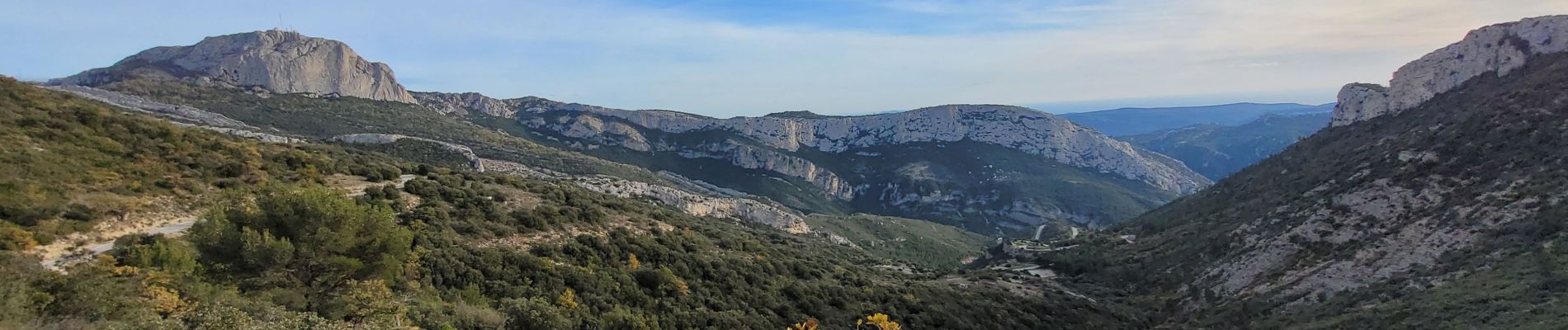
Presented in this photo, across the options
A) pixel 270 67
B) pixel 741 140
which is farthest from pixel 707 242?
pixel 741 140

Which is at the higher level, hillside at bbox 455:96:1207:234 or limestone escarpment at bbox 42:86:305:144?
limestone escarpment at bbox 42:86:305:144

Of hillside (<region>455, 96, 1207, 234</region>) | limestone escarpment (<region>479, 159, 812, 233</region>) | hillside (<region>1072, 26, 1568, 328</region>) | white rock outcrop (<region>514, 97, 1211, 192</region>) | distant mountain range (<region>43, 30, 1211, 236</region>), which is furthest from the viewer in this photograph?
white rock outcrop (<region>514, 97, 1211, 192</region>)

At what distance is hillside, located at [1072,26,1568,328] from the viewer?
22.5m

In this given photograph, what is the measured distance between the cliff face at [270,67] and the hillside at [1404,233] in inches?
5818

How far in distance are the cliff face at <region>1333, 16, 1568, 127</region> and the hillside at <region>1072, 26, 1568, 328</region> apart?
1244 millimetres

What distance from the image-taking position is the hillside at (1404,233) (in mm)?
22453

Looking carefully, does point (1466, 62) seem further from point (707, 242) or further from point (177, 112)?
point (177, 112)

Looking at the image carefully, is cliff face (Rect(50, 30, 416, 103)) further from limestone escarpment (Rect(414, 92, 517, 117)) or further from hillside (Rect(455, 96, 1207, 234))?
hillside (Rect(455, 96, 1207, 234))

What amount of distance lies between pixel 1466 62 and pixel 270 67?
177574 mm

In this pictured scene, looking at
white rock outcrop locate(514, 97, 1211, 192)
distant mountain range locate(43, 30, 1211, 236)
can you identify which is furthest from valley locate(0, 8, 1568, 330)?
white rock outcrop locate(514, 97, 1211, 192)

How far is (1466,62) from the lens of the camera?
54406mm

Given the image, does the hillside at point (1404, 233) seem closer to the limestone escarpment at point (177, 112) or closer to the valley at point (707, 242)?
the valley at point (707, 242)

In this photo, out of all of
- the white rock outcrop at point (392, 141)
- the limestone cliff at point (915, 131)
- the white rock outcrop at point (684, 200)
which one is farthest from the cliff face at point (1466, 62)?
the limestone cliff at point (915, 131)

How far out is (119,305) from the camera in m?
9.61
